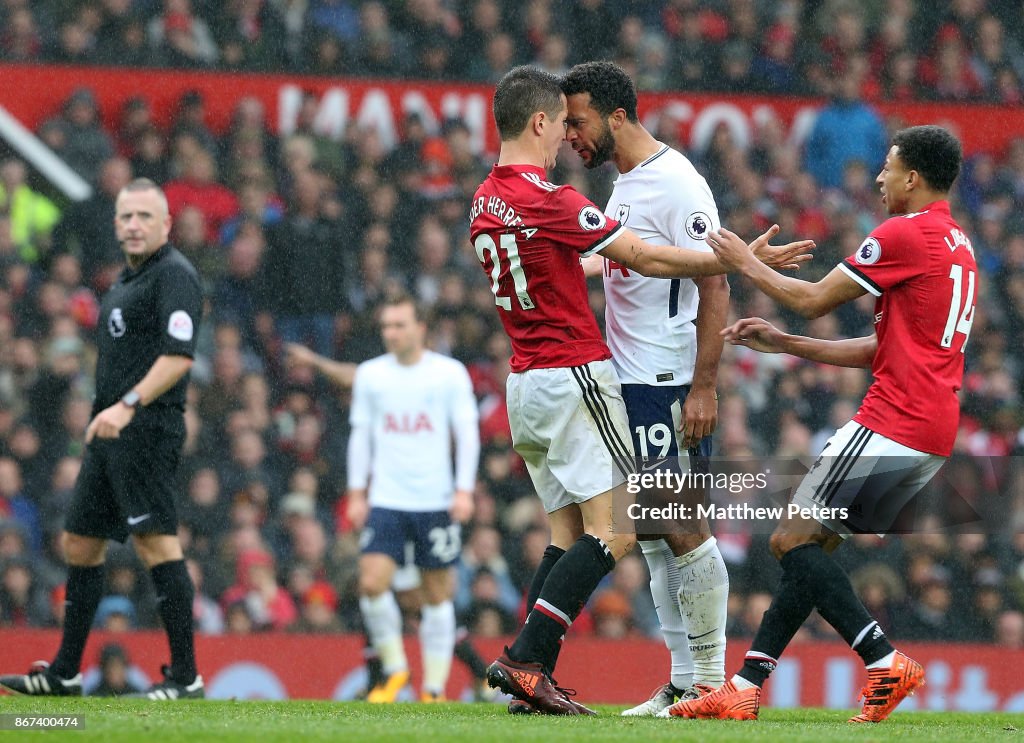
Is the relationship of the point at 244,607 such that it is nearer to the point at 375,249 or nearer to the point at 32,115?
the point at 375,249

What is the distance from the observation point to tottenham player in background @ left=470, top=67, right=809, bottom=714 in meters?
5.41

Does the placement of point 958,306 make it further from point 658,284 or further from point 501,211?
point 501,211

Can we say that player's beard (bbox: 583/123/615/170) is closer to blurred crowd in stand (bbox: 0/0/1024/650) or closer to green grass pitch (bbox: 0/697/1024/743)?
green grass pitch (bbox: 0/697/1024/743)

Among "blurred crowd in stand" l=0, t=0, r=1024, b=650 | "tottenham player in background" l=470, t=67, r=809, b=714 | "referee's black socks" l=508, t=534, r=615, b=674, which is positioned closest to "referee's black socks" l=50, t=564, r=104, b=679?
"tottenham player in background" l=470, t=67, r=809, b=714

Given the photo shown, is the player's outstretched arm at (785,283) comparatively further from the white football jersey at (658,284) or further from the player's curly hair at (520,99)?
the player's curly hair at (520,99)

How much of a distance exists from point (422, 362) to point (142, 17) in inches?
213

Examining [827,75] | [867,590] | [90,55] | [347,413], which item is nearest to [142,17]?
[90,55]

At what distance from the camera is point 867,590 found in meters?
10.9

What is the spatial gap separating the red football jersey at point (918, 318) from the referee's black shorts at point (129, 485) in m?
3.25

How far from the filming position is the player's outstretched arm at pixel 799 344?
5734mm

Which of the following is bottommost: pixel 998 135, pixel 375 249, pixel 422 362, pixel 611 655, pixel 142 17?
pixel 611 655

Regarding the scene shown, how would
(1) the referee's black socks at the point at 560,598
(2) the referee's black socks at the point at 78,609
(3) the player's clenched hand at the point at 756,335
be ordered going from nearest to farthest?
(1) the referee's black socks at the point at 560,598, (3) the player's clenched hand at the point at 756,335, (2) the referee's black socks at the point at 78,609

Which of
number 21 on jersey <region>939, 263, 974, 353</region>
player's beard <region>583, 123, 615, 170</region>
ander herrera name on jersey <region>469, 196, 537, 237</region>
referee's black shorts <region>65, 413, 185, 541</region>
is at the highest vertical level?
player's beard <region>583, 123, 615, 170</region>

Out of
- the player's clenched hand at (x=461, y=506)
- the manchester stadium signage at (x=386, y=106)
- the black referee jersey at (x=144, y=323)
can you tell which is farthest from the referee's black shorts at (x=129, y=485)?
the manchester stadium signage at (x=386, y=106)
